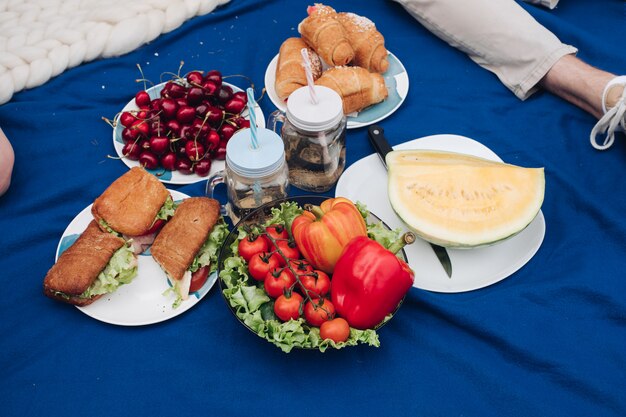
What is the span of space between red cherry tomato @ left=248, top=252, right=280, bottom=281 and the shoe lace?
0.81 meters

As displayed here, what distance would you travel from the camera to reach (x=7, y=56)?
121 cm

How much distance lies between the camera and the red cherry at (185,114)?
1058 mm

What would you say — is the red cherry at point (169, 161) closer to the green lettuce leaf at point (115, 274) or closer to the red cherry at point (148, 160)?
the red cherry at point (148, 160)

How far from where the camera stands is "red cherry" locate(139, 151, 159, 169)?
105cm

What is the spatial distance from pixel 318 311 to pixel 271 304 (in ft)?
0.29

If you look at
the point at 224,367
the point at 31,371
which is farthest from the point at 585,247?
the point at 31,371

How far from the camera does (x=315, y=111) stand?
91cm

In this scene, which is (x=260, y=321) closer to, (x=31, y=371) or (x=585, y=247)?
(x=31, y=371)

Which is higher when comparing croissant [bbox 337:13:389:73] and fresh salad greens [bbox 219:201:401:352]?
croissant [bbox 337:13:389:73]

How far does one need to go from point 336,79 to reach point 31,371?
81cm

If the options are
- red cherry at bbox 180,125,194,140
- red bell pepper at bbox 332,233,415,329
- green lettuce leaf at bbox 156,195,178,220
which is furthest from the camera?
red cherry at bbox 180,125,194,140

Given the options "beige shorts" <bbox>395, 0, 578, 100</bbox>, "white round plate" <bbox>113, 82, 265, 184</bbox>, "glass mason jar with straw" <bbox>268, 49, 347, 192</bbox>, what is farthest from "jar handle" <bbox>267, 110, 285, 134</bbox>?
"beige shorts" <bbox>395, 0, 578, 100</bbox>

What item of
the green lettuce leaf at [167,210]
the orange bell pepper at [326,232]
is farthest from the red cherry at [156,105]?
the orange bell pepper at [326,232]

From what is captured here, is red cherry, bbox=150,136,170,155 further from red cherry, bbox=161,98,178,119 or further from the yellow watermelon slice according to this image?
the yellow watermelon slice
